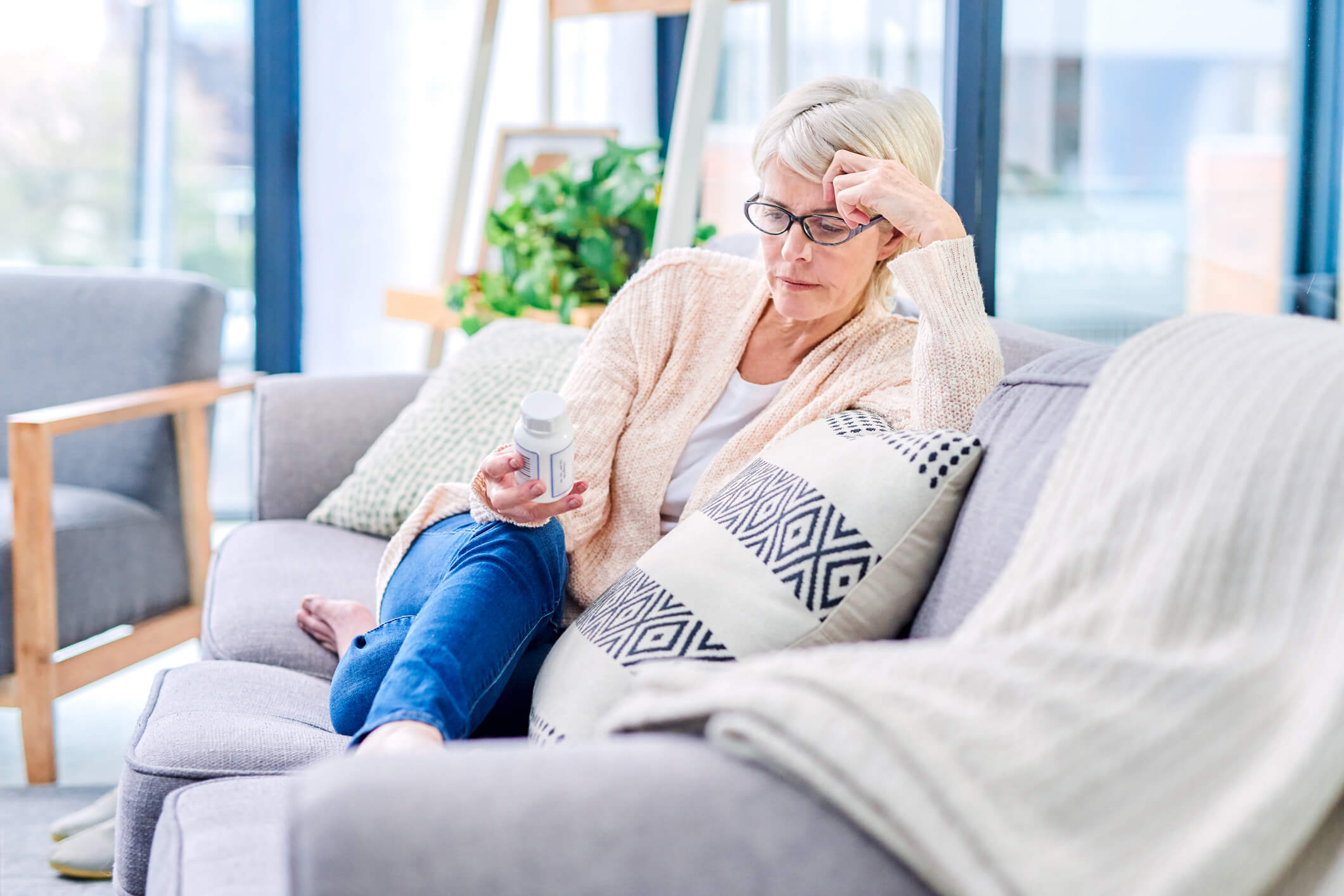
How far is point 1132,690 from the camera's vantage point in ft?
2.16

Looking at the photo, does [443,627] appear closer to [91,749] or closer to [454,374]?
[454,374]

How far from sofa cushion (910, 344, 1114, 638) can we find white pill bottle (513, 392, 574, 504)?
1.29ft

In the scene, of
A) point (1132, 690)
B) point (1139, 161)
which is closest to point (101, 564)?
point (1132, 690)

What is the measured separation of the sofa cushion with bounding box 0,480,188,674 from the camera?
1.94 metres

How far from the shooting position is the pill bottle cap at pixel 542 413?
112 cm

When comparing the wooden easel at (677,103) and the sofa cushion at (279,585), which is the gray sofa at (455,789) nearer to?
the sofa cushion at (279,585)

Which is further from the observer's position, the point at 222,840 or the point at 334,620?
the point at 334,620

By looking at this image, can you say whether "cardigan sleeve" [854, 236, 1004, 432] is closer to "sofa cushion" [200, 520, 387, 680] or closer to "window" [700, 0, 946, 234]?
"sofa cushion" [200, 520, 387, 680]

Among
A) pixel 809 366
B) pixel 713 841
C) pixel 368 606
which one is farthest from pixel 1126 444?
pixel 368 606

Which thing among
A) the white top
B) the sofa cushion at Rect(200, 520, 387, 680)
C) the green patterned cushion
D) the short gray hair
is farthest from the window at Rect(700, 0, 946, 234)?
the sofa cushion at Rect(200, 520, 387, 680)

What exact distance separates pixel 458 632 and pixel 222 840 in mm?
251

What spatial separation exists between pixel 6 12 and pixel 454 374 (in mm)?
2378

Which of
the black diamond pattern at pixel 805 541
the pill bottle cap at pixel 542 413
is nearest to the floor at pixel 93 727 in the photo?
the pill bottle cap at pixel 542 413

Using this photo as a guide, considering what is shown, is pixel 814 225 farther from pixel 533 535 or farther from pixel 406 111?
pixel 406 111
